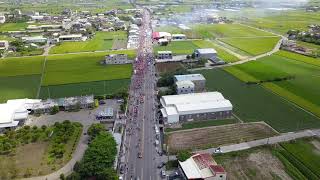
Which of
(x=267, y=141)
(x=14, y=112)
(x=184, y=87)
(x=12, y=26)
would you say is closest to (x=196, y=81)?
(x=184, y=87)

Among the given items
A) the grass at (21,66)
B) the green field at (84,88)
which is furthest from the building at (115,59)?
the grass at (21,66)

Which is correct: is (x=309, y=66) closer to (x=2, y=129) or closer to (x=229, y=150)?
(x=229, y=150)

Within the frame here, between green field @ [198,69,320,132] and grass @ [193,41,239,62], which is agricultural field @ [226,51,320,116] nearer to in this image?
green field @ [198,69,320,132]

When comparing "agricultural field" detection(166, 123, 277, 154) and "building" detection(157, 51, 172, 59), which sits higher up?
"building" detection(157, 51, 172, 59)

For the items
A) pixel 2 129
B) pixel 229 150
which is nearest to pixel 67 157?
pixel 2 129

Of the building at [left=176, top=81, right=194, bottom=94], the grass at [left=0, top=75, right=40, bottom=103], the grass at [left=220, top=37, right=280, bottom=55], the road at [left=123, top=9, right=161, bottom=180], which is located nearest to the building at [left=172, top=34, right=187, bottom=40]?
the grass at [left=220, top=37, right=280, bottom=55]

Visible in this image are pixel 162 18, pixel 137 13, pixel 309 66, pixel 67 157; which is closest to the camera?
pixel 67 157

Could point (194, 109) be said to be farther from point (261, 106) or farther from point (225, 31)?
point (225, 31)
